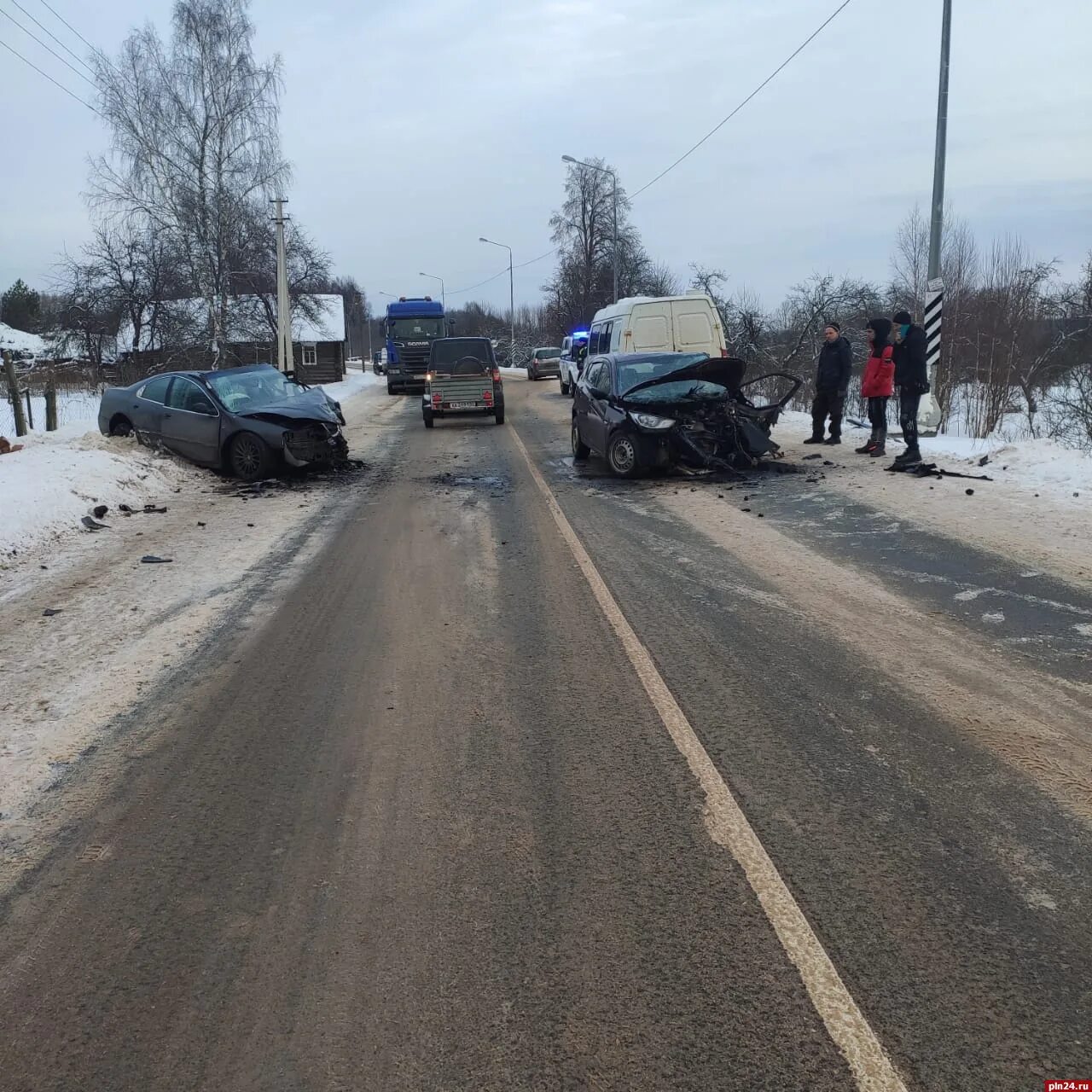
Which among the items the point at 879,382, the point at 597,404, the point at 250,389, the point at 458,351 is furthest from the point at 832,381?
the point at 458,351

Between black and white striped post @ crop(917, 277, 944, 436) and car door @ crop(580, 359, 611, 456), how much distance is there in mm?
5567

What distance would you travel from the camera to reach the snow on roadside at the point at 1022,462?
9523mm

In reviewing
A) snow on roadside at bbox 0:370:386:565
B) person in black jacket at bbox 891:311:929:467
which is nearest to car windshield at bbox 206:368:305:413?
snow on roadside at bbox 0:370:386:565

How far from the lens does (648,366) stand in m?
12.2

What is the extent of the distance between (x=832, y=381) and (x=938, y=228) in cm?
313

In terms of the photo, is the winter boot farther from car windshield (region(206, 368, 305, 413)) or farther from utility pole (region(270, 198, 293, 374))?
utility pole (region(270, 198, 293, 374))

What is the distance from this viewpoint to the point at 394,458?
1456 centimetres

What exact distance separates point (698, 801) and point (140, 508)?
28.5 ft

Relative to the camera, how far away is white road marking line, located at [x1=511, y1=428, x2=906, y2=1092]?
2084mm

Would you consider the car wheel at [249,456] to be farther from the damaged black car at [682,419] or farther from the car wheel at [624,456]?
the car wheel at [624,456]

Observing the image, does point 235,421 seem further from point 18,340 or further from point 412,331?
point 18,340

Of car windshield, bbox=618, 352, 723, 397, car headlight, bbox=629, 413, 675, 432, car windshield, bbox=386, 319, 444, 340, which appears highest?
car windshield, bbox=386, 319, 444, 340

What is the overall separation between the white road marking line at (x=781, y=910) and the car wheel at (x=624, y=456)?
22.5 feet

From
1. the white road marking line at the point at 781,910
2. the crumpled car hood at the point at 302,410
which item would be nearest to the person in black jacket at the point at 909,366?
the crumpled car hood at the point at 302,410
